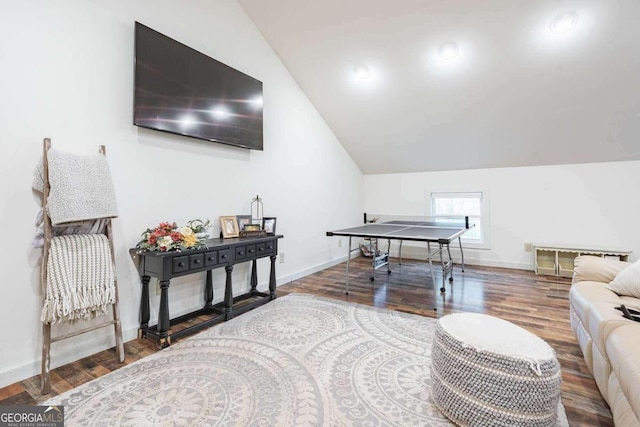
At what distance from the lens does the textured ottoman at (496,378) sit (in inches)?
49.6

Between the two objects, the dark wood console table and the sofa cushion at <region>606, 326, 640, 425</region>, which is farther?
the dark wood console table

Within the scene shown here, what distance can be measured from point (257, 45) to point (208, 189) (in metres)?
1.84

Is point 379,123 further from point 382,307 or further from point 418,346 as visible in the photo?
point 418,346

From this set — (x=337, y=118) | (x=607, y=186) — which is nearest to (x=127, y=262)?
(x=337, y=118)

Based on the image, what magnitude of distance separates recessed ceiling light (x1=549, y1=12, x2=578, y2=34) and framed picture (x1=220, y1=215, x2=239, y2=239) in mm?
3512

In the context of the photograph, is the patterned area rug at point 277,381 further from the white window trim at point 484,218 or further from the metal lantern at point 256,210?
the white window trim at point 484,218

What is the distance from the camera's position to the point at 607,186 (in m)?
3.97

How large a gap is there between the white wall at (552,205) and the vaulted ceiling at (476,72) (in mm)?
223

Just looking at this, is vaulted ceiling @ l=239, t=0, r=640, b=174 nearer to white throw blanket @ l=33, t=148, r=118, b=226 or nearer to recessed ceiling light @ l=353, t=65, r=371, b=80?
recessed ceiling light @ l=353, t=65, r=371, b=80

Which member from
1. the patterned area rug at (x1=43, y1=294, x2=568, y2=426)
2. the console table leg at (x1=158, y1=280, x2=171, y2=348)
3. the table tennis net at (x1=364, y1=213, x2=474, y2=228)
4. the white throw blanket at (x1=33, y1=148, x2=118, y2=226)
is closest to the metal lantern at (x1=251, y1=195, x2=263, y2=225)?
the patterned area rug at (x1=43, y1=294, x2=568, y2=426)

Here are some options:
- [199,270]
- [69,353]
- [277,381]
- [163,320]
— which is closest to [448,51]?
[199,270]

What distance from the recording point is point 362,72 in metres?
3.72

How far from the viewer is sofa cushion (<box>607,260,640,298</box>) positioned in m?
1.73

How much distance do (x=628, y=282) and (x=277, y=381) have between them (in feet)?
7.03
